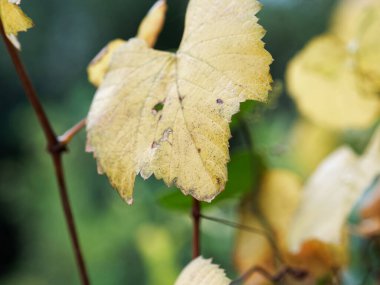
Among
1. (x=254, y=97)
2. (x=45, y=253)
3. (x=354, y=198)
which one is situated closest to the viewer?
(x=254, y=97)

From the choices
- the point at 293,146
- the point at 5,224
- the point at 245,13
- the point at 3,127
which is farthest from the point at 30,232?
the point at 245,13

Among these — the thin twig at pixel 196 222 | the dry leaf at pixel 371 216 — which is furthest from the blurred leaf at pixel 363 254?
the thin twig at pixel 196 222

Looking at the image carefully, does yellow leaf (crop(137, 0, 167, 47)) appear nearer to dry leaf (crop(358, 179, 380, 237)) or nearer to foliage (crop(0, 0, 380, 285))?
foliage (crop(0, 0, 380, 285))

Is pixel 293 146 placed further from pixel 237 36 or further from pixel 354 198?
pixel 237 36

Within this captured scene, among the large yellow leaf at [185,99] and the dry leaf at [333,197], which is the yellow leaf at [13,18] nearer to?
the large yellow leaf at [185,99]

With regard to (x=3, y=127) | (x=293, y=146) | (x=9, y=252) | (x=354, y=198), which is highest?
(x=354, y=198)

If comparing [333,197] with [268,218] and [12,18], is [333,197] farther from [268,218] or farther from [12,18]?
[12,18]

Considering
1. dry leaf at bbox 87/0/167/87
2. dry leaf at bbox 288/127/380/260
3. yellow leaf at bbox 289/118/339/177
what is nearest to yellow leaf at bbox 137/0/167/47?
dry leaf at bbox 87/0/167/87
